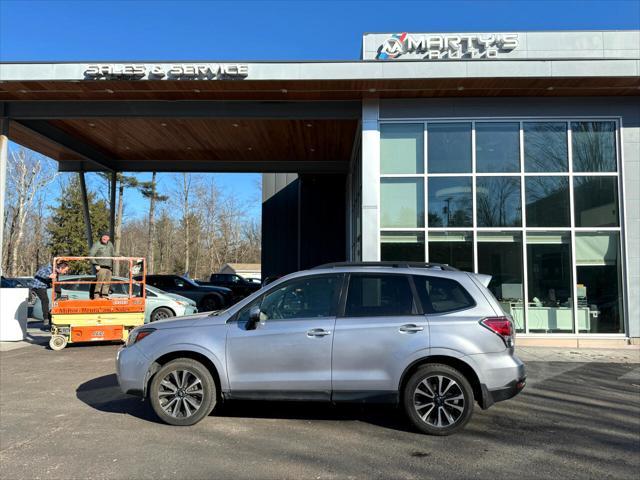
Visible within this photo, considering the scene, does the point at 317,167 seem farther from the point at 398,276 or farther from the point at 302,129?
the point at 398,276

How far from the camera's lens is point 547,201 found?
38.9 ft

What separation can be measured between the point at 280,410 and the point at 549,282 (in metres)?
8.25

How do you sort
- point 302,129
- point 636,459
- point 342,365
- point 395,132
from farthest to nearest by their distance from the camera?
point 302,129 < point 395,132 < point 342,365 < point 636,459

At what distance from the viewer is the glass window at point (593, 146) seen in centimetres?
1191

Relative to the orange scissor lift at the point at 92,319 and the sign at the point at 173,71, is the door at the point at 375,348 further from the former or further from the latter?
the sign at the point at 173,71

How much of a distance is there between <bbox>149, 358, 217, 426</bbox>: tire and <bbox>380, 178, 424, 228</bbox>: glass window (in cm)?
751

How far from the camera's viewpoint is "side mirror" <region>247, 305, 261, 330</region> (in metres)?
5.36

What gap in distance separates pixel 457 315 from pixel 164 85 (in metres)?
9.41

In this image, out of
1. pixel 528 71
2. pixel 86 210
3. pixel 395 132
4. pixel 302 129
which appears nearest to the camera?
pixel 528 71

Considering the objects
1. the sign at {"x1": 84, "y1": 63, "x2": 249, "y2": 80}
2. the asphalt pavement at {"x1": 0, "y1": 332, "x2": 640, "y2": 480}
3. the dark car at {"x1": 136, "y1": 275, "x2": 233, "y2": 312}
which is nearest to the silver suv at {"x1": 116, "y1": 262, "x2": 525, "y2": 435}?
the asphalt pavement at {"x1": 0, "y1": 332, "x2": 640, "y2": 480}

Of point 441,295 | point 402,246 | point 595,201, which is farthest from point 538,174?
point 441,295

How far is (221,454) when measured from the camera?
15.1 feet

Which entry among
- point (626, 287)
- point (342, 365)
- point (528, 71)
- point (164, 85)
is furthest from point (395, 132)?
point (342, 365)

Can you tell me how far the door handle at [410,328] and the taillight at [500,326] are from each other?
0.66 metres
